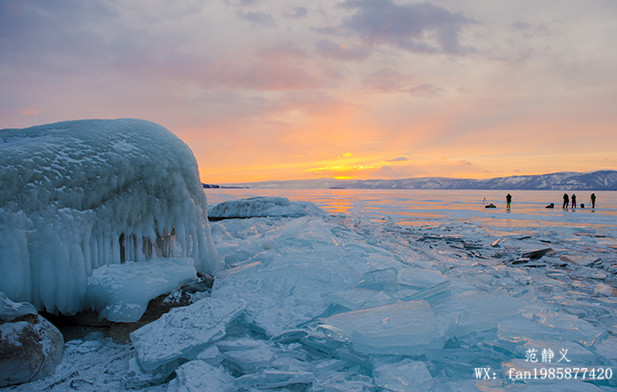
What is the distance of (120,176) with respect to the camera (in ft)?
13.4

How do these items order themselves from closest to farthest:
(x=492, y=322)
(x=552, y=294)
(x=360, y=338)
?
(x=360, y=338)
(x=492, y=322)
(x=552, y=294)

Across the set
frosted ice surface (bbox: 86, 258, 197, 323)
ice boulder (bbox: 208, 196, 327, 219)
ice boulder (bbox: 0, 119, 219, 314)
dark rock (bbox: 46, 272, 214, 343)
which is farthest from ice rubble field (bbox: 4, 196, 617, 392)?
ice boulder (bbox: 208, 196, 327, 219)

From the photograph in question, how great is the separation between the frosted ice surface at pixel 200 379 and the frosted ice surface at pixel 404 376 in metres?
1.12

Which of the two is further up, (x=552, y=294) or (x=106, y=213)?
(x=106, y=213)

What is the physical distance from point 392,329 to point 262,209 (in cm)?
1549

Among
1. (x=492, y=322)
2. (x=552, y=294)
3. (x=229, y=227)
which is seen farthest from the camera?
(x=229, y=227)

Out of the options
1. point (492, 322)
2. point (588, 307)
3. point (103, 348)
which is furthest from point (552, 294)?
point (103, 348)

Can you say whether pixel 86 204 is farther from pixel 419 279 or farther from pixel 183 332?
pixel 419 279

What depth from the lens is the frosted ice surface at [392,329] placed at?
2.70 metres

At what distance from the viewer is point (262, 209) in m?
17.9

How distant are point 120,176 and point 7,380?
7.92 ft

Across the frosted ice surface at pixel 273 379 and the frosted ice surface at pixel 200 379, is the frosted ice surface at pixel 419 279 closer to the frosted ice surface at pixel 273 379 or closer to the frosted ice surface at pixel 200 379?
the frosted ice surface at pixel 273 379

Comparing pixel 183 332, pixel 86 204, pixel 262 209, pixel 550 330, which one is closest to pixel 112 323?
pixel 183 332

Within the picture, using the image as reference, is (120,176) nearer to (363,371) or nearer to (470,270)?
(363,371)
